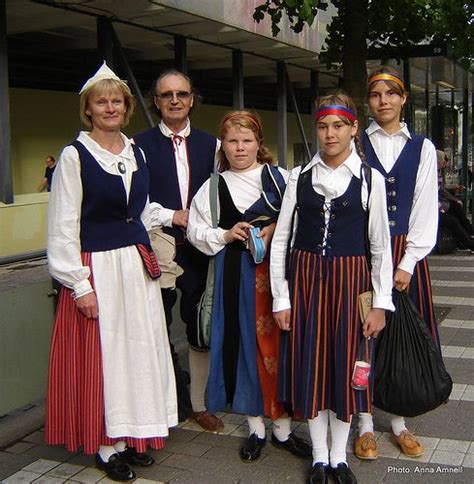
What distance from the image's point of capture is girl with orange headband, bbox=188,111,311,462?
3572 mm

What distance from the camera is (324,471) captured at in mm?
3357

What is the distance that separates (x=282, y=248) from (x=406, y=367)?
2.68 feet

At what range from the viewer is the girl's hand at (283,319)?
335cm

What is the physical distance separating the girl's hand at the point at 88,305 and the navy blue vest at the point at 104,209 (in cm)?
22

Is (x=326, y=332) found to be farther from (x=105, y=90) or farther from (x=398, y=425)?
(x=105, y=90)

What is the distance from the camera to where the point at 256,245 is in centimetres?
345

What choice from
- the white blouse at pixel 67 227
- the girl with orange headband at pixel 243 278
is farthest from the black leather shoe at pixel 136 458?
the white blouse at pixel 67 227

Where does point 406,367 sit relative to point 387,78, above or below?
below

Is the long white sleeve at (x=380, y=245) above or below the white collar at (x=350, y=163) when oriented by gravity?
below

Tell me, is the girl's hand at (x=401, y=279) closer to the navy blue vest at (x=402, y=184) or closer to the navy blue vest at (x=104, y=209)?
the navy blue vest at (x=402, y=184)

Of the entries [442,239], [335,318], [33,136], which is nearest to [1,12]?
[33,136]

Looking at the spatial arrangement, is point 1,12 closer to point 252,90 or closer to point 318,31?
point 318,31

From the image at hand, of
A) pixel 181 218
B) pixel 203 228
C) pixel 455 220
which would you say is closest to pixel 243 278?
pixel 203 228

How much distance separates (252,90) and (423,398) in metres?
12.3
